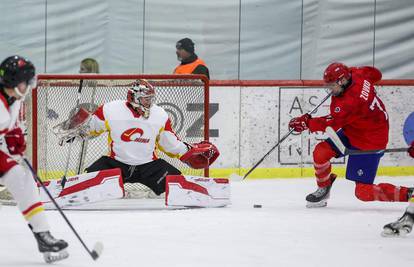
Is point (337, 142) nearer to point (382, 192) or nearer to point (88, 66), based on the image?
point (382, 192)

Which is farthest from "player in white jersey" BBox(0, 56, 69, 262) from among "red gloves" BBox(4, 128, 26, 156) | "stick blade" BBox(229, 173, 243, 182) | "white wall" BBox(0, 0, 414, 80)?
"white wall" BBox(0, 0, 414, 80)

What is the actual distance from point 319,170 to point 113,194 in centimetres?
127

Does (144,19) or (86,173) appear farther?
(144,19)

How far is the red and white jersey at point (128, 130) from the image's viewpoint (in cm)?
583

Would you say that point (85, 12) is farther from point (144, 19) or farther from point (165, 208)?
point (165, 208)

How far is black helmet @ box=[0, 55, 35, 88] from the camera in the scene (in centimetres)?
389

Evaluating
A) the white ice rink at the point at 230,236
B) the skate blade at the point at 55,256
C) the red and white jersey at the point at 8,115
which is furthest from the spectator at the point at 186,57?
the skate blade at the point at 55,256

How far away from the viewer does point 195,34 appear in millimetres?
8461

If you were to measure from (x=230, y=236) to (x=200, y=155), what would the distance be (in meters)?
1.30

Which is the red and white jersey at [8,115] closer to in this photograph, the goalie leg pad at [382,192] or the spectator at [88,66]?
the goalie leg pad at [382,192]

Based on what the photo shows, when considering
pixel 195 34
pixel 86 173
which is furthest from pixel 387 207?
pixel 195 34

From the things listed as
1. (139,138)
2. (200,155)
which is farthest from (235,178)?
(139,138)

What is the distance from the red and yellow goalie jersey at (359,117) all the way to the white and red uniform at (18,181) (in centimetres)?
231

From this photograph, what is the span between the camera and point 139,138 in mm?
5844
